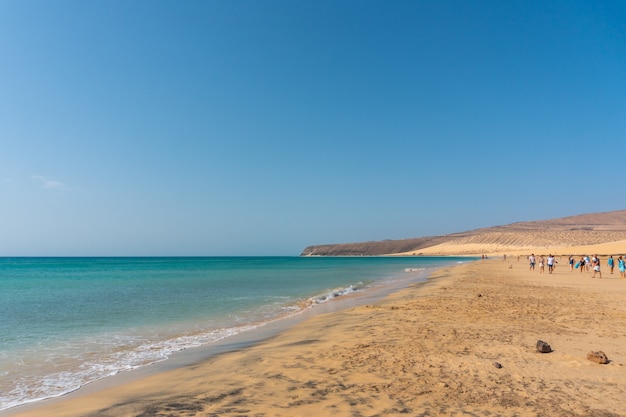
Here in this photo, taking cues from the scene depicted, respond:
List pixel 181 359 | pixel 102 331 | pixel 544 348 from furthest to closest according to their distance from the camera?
pixel 102 331
pixel 181 359
pixel 544 348

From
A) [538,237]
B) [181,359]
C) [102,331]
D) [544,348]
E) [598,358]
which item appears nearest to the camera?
[598,358]

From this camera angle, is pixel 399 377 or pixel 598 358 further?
pixel 598 358

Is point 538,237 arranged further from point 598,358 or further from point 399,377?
point 399,377

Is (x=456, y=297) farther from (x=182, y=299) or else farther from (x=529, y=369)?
(x=182, y=299)

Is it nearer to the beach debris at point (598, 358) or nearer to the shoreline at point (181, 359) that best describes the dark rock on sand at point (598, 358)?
the beach debris at point (598, 358)

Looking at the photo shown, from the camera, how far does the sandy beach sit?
16.1ft

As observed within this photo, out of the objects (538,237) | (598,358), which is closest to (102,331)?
(598,358)

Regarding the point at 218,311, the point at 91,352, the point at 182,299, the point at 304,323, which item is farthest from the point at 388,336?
the point at 182,299

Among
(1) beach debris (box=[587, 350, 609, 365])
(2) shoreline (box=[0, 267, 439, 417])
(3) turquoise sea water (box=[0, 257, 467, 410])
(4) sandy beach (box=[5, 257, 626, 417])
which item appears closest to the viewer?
(4) sandy beach (box=[5, 257, 626, 417])

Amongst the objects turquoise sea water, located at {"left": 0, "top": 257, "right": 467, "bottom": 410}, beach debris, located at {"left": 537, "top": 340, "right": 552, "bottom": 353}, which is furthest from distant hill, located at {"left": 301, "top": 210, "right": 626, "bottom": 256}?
beach debris, located at {"left": 537, "top": 340, "right": 552, "bottom": 353}

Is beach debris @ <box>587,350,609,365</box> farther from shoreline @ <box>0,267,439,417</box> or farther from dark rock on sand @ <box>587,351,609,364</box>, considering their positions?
shoreline @ <box>0,267,439,417</box>

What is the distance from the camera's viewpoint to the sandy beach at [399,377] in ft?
16.1

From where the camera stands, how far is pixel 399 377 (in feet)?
19.7

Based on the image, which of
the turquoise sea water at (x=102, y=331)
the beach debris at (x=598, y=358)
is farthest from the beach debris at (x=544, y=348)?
the turquoise sea water at (x=102, y=331)
